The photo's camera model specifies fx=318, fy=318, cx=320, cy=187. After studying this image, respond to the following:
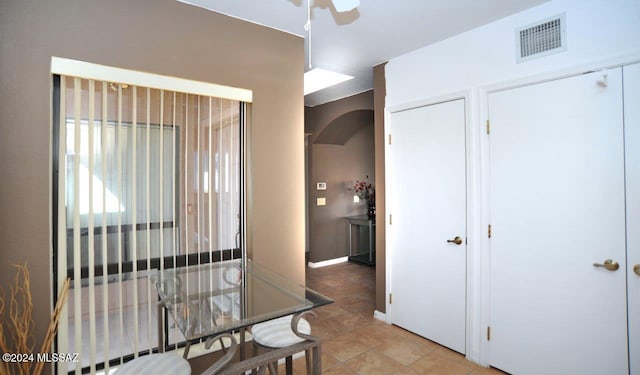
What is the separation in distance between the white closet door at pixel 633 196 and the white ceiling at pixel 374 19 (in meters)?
0.81

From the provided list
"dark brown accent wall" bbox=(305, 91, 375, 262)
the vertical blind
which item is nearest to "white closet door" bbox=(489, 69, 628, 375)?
the vertical blind

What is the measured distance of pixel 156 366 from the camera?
1.40 metres

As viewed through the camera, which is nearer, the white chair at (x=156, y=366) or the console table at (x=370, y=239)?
the white chair at (x=156, y=366)

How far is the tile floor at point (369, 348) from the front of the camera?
7.95 ft

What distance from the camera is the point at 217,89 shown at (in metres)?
2.30

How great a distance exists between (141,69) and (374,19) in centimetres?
166

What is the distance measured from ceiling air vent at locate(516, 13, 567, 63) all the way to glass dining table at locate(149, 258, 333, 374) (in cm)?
216

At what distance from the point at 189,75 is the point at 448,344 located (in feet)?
9.70

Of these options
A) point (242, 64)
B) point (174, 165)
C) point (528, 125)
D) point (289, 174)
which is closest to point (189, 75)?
point (242, 64)

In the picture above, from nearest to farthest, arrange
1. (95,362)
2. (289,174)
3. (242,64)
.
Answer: (95,362) < (242,64) < (289,174)

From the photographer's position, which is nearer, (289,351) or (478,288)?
(289,351)

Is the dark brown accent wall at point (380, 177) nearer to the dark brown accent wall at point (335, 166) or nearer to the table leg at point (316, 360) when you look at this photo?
the dark brown accent wall at point (335, 166)

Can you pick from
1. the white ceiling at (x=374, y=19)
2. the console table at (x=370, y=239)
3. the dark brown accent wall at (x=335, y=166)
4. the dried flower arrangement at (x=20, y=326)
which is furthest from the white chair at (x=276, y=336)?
the console table at (x=370, y=239)

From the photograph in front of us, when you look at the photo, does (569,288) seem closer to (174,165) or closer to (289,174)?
(289,174)
